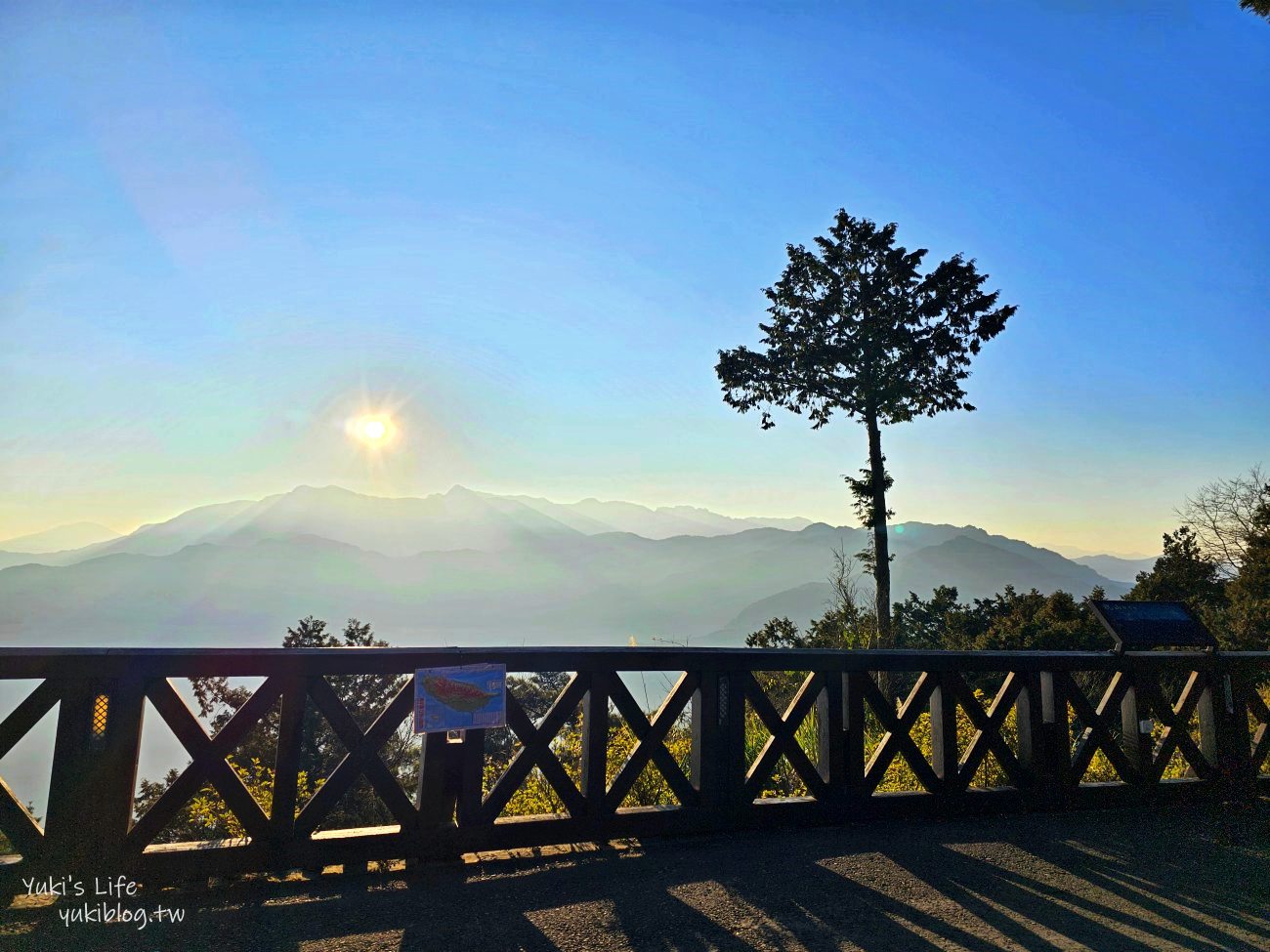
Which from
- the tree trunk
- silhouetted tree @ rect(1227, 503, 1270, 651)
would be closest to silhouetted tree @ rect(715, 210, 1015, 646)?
the tree trunk

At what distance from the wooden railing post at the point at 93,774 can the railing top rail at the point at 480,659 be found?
149 mm

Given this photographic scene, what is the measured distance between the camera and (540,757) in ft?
17.0

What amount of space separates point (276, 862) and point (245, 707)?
954 millimetres

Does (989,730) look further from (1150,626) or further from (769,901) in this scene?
(769,901)

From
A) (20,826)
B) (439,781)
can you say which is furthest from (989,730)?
(20,826)

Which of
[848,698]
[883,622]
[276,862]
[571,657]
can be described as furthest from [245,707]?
[883,622]

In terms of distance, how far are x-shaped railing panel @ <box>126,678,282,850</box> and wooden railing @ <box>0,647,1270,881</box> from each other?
0.04ft

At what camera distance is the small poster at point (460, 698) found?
16.2ft

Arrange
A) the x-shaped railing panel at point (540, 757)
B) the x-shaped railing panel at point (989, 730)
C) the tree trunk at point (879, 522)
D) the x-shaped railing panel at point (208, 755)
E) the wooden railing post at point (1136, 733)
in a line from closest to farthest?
the x-shaped railing panel at point (208, 755)
the x-shaped railing panel at point (540, 757)
the x-shaped railing panel at point (989, 730)
the wooden railing post at point (1136, 733)
the tree trunk at point (879, 522)

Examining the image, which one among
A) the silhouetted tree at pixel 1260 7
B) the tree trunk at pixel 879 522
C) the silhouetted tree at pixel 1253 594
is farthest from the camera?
the silhouetted tree at pixel 1253 594

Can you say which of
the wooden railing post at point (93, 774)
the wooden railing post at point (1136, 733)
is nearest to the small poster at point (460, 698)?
the wooden railing post at point (93, 774)

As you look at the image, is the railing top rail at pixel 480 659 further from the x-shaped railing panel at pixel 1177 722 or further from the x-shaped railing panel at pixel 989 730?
the x-shaped railing panel at pixel 1177 722

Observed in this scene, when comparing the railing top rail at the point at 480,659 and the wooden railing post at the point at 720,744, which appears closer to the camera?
the railing top rail at the point at 480,659

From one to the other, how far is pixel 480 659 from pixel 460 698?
0.27 meters
